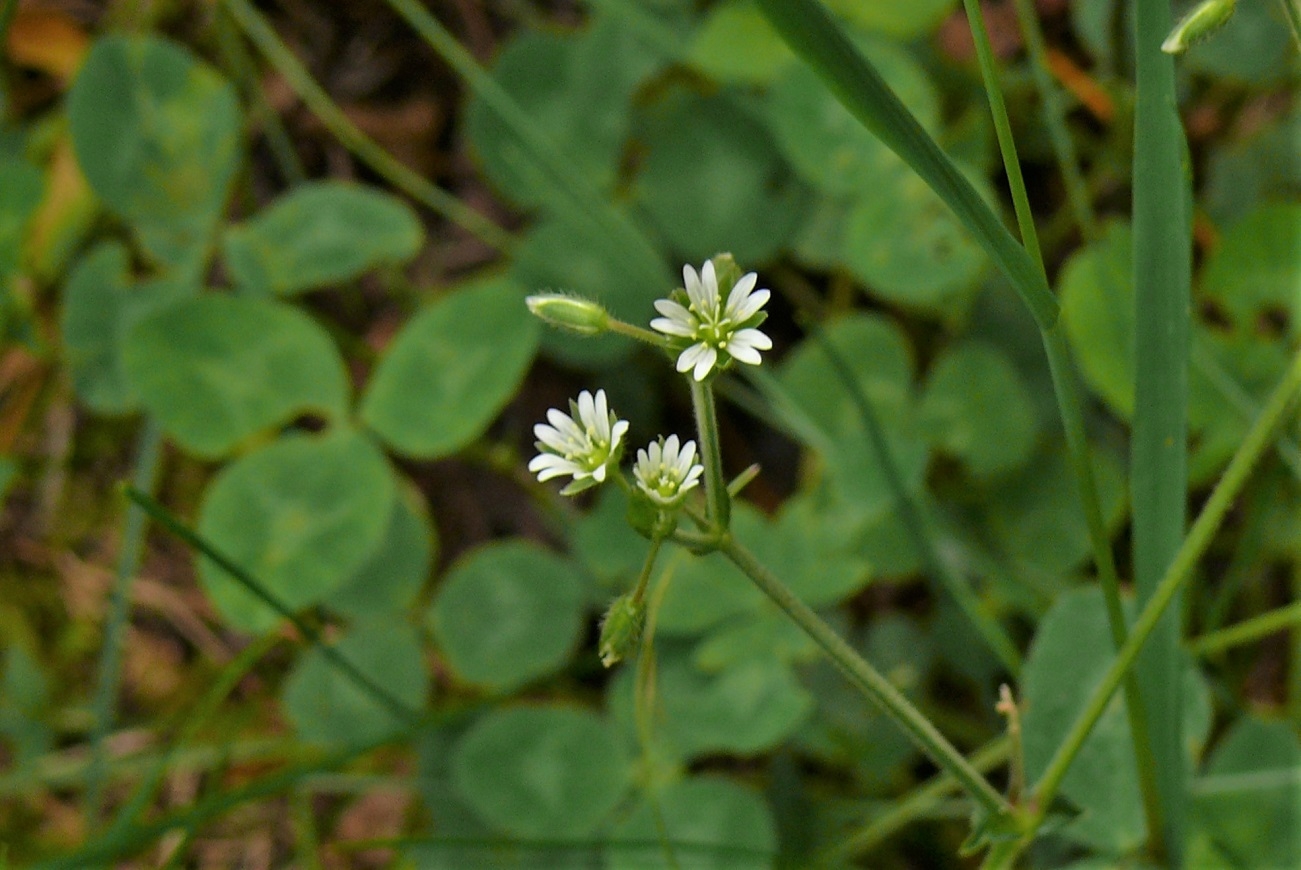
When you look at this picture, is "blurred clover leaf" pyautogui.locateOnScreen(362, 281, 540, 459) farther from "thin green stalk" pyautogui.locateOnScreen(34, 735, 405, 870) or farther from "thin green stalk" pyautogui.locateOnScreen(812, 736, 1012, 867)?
"thin green stalk" pyautogui.locateOnScreen(812, 736, 1012, 867)

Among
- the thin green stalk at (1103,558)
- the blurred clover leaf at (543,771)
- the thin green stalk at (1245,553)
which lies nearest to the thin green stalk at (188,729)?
the blurred clover leaf at (543,771)

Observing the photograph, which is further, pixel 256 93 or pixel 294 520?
pixel 256 93

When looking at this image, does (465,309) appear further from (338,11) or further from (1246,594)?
(1246,594)

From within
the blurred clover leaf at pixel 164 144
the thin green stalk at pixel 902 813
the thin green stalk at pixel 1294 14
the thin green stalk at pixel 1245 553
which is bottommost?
the thin green stalk at pixel 902 813

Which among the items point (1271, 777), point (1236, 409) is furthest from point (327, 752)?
point (1236, 409)

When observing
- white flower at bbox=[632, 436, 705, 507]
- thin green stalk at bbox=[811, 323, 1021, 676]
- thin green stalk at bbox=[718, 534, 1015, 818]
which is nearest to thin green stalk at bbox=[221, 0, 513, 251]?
thin green stalk at bbox=[811, 323, 1021, 676]

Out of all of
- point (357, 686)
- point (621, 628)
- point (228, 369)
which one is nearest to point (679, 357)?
point (621, 628)

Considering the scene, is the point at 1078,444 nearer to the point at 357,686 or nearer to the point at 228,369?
the point at 357,686

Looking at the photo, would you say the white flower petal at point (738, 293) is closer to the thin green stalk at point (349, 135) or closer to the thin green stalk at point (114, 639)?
the thin green stalk at point (349, 135)
